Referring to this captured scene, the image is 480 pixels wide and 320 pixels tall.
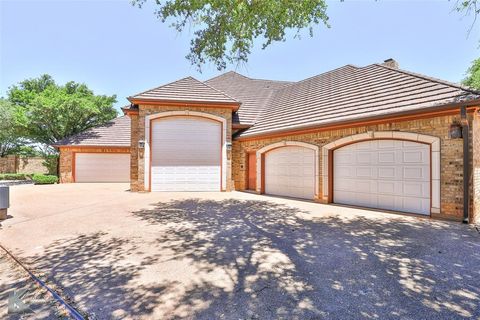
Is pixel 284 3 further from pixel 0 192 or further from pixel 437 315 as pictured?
pixel 0 192

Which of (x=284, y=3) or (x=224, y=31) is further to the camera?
(x=224, y=31)

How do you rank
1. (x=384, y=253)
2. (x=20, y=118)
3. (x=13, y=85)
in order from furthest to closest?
1. (x=13, y=85)
2. (x=20, y=118)
3. (x=384, y=253)

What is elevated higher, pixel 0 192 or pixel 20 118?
pixel 20 118

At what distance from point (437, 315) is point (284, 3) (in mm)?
7058

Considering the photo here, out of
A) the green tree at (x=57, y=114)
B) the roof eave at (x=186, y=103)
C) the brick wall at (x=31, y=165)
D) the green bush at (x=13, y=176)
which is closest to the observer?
the roof eave at (x=186, y=103)

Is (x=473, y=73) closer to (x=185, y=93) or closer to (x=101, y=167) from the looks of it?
(x=185, y=93)

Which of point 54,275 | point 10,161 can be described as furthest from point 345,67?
point 10,161

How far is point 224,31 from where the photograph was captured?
7.21 m

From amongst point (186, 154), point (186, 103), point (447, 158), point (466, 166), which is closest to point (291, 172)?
point (186, 154)

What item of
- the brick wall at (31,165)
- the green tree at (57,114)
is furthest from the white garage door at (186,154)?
the brick wall at (31,165)

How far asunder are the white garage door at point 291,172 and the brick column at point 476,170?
5.05 m

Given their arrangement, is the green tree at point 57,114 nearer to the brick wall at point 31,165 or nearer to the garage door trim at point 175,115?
the brick wall at point 31,165

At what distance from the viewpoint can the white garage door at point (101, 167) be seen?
18328mm

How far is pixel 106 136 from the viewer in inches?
750
